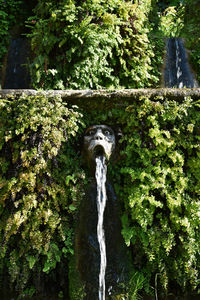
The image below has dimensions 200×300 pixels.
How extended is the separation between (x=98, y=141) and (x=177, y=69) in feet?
15.0

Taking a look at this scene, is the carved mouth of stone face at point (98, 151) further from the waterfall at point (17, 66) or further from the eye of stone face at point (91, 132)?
the waterfall at point (17, 66)

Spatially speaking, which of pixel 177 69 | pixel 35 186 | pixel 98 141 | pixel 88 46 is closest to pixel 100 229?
pixel 35 186

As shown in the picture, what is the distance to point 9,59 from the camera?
812cm

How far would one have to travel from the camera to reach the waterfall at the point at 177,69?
6688 mm

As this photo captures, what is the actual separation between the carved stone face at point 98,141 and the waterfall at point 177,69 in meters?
3.63

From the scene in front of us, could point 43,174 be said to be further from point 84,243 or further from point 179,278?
point 179,278

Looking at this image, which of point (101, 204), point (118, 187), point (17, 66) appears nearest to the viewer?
point (101, 204)

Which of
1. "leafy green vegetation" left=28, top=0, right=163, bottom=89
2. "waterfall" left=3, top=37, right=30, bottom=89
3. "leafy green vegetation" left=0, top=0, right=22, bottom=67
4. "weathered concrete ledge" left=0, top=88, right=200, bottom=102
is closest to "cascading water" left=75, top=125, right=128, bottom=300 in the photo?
"weathered concrete ledge" left=0, top=88, right=200, bottom=102

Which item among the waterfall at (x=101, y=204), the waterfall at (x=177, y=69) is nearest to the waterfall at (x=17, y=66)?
the waterfall at (x=177, y=69)

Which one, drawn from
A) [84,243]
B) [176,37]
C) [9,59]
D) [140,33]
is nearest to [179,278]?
[84,243]

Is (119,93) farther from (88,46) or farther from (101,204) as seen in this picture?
(88,46)

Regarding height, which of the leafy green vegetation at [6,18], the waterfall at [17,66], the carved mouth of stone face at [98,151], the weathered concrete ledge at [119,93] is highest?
the leafy green vegetation at [6,18]

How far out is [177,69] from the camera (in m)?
6.97

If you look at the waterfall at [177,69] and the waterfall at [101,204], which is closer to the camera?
the waterfall at [101,204]
